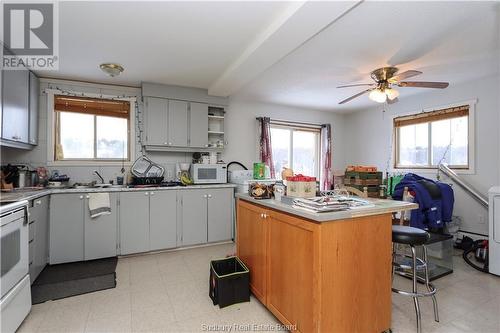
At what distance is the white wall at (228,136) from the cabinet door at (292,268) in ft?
9.02

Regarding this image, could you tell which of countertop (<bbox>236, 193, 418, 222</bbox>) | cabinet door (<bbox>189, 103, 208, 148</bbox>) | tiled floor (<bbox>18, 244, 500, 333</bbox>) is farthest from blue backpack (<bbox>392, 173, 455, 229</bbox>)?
cabinet door (<bbox>189, 103, 208, 148</bbox>)

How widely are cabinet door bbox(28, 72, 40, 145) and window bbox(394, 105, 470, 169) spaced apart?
19.2 feet

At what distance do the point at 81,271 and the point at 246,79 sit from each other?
3.15m

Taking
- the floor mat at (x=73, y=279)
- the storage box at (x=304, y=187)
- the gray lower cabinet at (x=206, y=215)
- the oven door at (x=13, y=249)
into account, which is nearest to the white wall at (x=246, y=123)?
the gray lower cabinet at (x=206, y=215)

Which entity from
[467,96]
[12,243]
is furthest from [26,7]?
[467,96]

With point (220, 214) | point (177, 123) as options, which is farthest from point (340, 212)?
point (177, 123)

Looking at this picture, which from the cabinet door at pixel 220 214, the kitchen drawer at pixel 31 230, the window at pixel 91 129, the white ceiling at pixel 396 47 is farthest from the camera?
the cabinet door at pixel 220 214

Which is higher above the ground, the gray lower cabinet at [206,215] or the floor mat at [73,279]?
the gray lower cabinet at [206,215]

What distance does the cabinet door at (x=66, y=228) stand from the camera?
9.87ft

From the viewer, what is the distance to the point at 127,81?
367 centimetres

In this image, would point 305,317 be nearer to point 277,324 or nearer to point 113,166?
point 277,324

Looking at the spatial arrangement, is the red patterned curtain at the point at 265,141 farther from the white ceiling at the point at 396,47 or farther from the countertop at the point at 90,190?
the countertop at the point at 90,190

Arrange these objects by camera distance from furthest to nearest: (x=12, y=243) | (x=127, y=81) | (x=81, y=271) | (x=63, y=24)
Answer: (x=127, y=81) → (x=81, y=271) → (x=63, y=24) → (x=12, y=243)

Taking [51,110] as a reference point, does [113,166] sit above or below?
below
